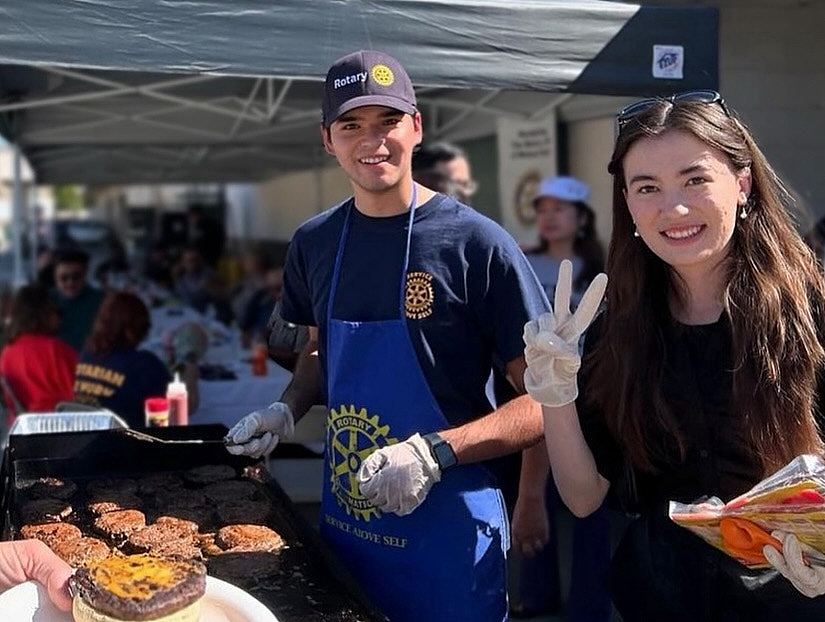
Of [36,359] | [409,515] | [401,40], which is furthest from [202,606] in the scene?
[36,359]

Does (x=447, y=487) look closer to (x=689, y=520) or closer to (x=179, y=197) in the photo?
(x=689, y=520)

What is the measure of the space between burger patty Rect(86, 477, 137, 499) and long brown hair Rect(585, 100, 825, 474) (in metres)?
1.41

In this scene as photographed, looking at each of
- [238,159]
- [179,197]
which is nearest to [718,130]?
[238,159]

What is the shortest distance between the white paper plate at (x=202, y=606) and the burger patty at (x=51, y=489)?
37.3 inches

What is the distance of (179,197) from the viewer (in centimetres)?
3088

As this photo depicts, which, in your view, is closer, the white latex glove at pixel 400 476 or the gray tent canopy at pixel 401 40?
the white latex glove at pixel 400 476

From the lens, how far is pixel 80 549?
7.26ft

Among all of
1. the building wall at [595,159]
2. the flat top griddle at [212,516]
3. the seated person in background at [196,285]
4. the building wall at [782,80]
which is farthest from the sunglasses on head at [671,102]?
the seated person in background at [196,285]

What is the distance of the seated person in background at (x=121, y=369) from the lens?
446 centimetres

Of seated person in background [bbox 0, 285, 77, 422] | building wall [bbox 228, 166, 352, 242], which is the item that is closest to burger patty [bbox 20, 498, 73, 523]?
seated person in background [bbox 0, 285, 77, 422]

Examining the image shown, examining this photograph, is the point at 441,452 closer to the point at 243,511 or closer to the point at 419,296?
the point at 419,296

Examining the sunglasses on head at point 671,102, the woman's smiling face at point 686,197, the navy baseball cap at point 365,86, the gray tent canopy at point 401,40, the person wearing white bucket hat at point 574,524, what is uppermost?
the gray tent canopy at point 401,40

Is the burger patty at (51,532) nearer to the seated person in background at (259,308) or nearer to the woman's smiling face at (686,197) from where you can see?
the woman's smiling face at (686,197)

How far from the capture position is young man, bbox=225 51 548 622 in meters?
2.08
